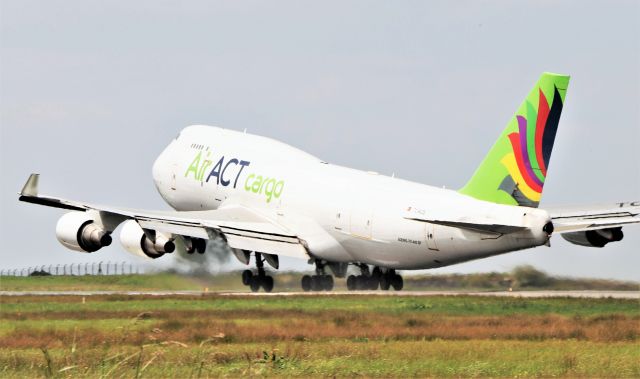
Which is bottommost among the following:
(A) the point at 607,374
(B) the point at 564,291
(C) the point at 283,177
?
(A) the point at 607,374

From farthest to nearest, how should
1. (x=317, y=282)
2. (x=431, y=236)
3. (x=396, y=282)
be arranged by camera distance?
1. (x=317, y=282)
2. (x=396, y=282)
3. (x=431, y=236)

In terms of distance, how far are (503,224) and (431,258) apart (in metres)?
5.55

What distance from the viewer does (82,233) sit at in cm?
5653

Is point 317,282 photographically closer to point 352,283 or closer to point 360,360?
point 352,283

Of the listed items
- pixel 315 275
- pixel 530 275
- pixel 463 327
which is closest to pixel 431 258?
pixel 530 275

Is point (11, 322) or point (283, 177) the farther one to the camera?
point (283, 177)

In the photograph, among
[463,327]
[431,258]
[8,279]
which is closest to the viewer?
[463,327]

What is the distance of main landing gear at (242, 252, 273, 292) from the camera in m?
58.3

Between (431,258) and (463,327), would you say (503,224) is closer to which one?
(431,258)

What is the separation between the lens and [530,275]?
53125mm

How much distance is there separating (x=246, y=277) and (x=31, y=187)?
9.60 m

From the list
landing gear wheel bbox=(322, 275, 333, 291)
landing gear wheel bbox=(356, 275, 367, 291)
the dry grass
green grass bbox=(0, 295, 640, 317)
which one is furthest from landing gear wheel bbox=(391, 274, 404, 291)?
the dry grass

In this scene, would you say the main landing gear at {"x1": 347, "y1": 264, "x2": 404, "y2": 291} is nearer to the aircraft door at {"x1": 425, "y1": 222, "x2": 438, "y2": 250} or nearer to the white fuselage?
the white fuselage

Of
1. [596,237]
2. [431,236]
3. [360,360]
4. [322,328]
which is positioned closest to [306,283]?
[431,236]
